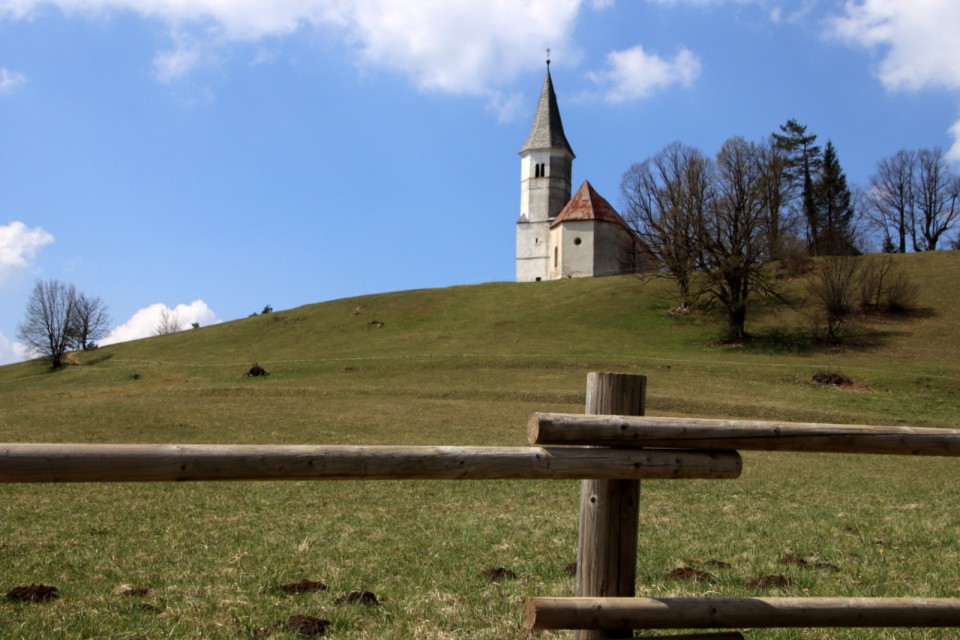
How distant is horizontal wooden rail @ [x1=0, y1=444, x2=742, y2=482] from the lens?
3760 mm

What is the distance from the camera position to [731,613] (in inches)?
173

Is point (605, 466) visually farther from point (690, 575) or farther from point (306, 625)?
point (690, 575)

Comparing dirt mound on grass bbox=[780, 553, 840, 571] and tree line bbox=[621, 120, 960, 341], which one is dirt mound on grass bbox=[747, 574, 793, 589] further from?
tree line bbox=[621, 120, 960, 341]

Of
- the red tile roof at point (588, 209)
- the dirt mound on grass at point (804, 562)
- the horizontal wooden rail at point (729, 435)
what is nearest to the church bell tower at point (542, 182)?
the red tile roof at point (588, 209)

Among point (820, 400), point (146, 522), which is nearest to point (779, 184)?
point (820, 400)

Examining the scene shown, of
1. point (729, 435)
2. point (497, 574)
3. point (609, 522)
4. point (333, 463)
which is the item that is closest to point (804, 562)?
point (497, 574)

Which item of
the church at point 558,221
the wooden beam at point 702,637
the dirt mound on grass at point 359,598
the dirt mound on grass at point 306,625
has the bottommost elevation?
the dirt mound on grass at point 359,598

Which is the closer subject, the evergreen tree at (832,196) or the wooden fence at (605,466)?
the wooden fence at (605,466)

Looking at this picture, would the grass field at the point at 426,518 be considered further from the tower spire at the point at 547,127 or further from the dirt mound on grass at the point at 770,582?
the tower spire at the point at 547,127

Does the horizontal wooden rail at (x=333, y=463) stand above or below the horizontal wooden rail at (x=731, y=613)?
above

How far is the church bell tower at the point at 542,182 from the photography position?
3989 inches

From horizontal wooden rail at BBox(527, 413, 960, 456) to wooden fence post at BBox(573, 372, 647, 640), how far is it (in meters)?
0.23

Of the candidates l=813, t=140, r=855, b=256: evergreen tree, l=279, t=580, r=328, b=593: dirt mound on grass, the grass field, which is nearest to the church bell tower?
l=813, t=140, r=855, b=256: evergreen tree

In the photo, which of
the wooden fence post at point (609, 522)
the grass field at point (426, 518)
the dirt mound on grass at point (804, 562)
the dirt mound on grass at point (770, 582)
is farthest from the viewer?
the dirt mound on grass at point (804, 562)
